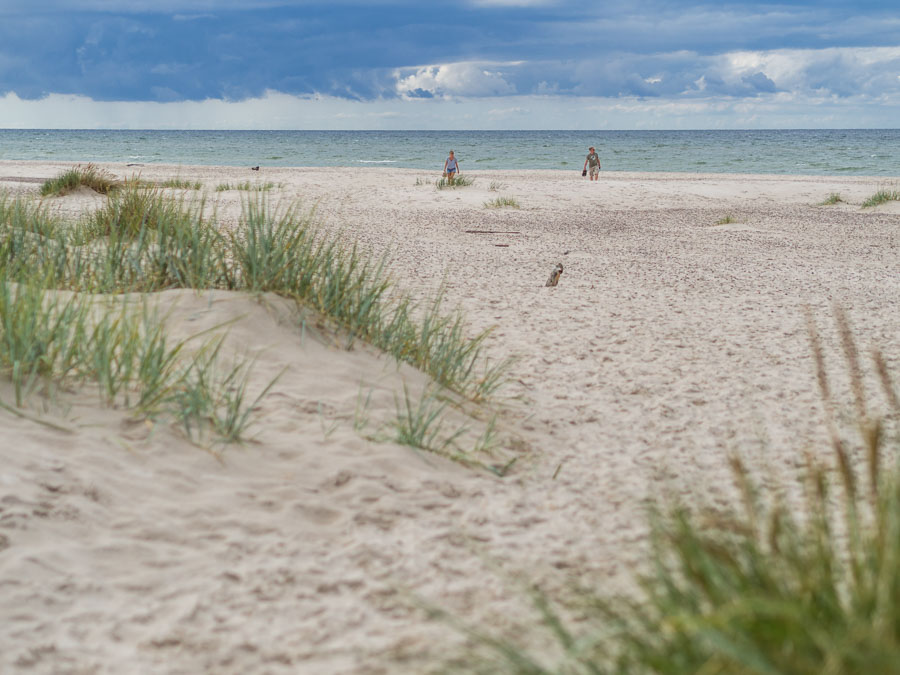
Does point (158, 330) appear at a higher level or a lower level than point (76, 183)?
lower

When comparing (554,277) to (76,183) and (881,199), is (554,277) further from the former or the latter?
(881,199)

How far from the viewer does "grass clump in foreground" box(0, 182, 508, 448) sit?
3.60 metres

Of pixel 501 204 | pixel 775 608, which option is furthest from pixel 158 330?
pixel 501 204

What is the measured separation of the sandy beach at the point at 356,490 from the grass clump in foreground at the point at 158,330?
0.14 m

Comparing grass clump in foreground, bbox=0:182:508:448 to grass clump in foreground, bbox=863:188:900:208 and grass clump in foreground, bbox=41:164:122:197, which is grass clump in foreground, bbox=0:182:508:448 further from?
grass clump in foreground, bbox=863:188:900:208

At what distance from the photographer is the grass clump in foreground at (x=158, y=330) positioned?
3602 millimetres

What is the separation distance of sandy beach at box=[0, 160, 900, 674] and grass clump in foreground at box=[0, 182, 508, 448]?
141 mm

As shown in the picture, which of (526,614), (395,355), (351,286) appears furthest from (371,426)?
(526,614)

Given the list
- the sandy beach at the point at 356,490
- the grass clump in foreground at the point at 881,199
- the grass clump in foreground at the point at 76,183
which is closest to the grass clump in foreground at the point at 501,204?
the grass clump in foreground at the point at 76,183

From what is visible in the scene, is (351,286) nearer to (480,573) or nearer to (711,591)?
(480,573)

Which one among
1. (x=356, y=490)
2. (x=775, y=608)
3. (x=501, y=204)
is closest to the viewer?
(x=775, y=608)

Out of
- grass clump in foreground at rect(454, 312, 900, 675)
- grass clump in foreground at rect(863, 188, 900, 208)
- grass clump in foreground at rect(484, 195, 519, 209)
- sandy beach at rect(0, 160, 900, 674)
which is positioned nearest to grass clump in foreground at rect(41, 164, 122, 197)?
grass clump in foreground at rect(484, 195, 519, 209)

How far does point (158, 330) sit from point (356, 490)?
1180 millimetres

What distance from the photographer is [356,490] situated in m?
3.30
